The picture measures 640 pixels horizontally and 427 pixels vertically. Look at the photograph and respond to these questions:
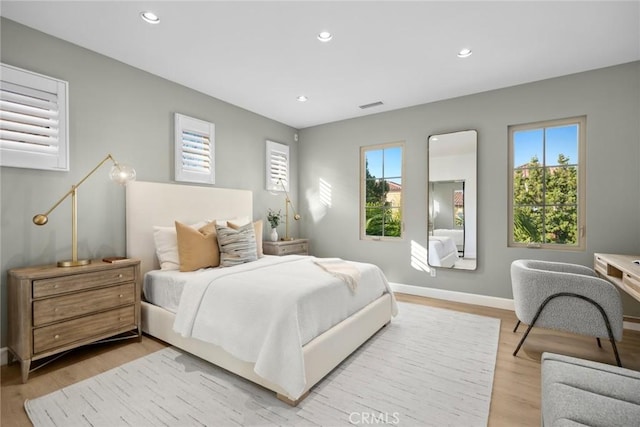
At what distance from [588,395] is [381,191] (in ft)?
12.1

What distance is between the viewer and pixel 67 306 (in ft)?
7.45

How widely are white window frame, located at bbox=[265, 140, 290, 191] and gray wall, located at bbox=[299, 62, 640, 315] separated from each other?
38 centimetres

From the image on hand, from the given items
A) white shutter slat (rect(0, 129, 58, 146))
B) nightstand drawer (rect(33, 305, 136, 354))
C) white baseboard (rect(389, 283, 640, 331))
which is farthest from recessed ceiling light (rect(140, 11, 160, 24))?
white baseboard (rect(389, 283, 640, 331))

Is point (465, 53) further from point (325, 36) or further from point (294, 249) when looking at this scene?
point (294, 249)

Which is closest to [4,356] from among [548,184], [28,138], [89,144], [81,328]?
[81,328]

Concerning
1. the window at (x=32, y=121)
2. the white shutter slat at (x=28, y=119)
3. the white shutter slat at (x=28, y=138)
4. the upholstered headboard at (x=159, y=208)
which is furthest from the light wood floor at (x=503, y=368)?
the white shutter slat at (x=28, y=119)

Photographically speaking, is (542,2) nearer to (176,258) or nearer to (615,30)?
(615,30)

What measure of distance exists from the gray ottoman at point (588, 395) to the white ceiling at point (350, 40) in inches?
93.8

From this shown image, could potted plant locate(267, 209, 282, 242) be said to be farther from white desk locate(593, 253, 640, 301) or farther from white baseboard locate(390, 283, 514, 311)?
white desk locate(593, 253, 640, 301)

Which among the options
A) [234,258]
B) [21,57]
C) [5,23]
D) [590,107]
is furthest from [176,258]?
[590,107]

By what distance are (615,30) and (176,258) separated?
444 centimetres

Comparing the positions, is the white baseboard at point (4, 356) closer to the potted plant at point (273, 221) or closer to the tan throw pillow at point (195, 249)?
the tan throw pillow at point (195, 249)

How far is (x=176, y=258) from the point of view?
304 centimetres

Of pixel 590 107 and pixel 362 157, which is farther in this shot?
pixel 362 157
